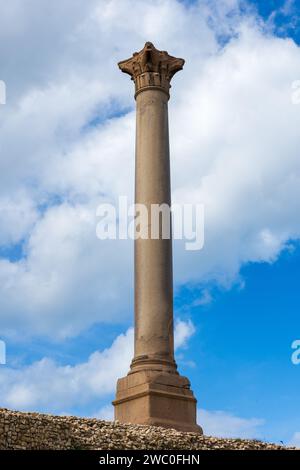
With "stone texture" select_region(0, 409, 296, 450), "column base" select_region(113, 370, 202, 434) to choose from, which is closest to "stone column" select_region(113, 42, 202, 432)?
"column base" select_region(113, 370, 202, 434)

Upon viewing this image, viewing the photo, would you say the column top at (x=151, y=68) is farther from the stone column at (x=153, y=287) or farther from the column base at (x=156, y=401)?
the column base at (x=156, y=401)

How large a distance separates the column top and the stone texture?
467 inches

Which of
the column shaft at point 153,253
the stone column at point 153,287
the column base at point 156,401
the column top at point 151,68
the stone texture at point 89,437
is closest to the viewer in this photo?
the stone texture at point 89,437

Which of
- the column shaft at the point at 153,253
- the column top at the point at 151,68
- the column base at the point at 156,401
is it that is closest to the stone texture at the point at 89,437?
the column base at the point at 156,401

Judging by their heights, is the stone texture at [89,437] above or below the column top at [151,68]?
below

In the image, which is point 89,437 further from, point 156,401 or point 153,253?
point 153,253

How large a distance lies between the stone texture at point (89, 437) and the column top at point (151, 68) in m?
11.9

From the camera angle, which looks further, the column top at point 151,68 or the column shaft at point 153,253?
the column top at point 151,68

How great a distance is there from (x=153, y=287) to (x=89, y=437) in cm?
733

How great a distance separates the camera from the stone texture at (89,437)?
18.5 metres

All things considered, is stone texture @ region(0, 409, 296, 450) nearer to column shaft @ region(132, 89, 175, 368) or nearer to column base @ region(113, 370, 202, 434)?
column base @ region(113, 370, 202, 434)

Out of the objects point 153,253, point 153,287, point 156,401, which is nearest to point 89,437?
point 156,401
